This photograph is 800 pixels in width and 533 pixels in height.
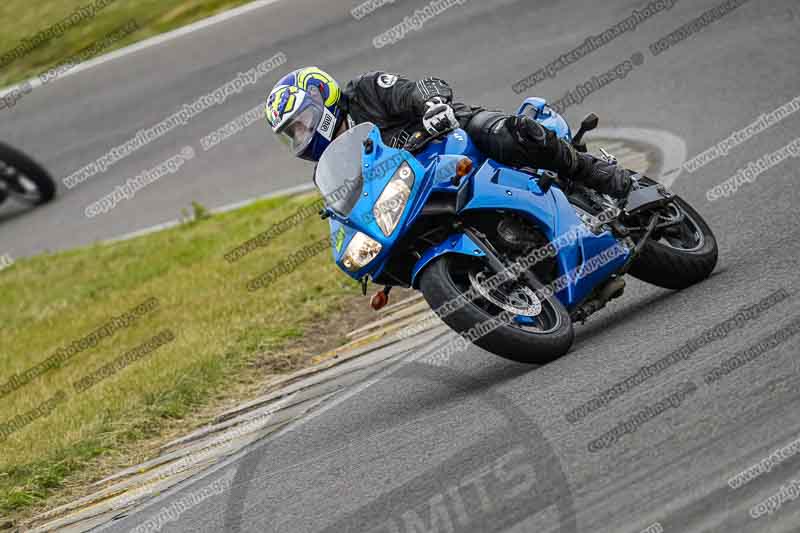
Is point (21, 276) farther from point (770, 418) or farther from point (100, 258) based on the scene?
point (770, 418)

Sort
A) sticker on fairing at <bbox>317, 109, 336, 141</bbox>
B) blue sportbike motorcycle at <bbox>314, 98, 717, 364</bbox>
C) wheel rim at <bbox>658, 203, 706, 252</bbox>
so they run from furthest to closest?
wheel rim at <bbox>658, 203, 706, 252</bbox> < sticker on fairing at <bbox>317, 109, 336, 141</bbox> < blue sportbike motorcycle at <bbox>314, 98, 717, 364</bbox>

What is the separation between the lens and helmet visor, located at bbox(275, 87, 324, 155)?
624 centimetres

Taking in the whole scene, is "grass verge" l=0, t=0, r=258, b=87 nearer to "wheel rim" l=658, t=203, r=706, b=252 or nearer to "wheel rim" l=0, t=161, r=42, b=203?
"wheel rim" l=0, t=161, r=42, b=203

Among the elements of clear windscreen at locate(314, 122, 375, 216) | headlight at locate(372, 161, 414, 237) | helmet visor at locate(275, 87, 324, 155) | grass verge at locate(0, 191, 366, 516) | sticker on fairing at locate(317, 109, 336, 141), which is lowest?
grass verge at locate(0, 191, 366, 516)

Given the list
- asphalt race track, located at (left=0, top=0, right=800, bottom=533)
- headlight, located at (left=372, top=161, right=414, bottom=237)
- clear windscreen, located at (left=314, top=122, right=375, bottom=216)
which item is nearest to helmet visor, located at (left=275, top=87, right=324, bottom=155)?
clear windscreen, located at (left=314, top=122, right=375, bottom=216)

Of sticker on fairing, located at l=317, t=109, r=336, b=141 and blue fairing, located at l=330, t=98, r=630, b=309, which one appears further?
sticker on fairing, located at l=317, t=109, r=336, b=141

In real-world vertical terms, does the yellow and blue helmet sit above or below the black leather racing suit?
above

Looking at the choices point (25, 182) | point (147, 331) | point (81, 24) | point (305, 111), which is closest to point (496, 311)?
point (305, 111)

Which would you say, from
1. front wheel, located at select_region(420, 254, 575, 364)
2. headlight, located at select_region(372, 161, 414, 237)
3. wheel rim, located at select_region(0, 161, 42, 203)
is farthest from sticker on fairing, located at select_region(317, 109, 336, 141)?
wheel rim, located at select_region(0, 161, 42, 203)

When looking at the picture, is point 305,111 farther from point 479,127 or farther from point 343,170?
point 479,127

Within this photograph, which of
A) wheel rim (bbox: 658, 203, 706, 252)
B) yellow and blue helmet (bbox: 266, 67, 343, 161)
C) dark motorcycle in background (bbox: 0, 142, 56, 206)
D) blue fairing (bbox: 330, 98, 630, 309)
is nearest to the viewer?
blue fairing (bbox: 330, 98, 630, 309)

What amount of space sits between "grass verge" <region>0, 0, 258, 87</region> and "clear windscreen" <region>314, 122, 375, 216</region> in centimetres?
1183

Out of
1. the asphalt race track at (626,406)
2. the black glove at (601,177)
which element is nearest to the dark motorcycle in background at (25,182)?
the asphalt race track at (626,406)

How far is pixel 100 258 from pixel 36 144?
376 centimetres
